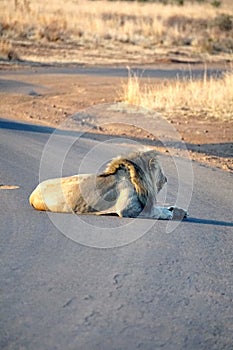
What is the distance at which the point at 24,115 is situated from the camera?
15.4 meters

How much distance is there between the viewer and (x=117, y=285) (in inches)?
218

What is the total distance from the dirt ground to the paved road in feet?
13.9

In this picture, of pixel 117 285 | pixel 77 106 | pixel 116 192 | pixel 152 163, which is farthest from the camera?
pixel 77 106

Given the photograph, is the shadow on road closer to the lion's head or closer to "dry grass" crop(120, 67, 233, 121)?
the lion's head

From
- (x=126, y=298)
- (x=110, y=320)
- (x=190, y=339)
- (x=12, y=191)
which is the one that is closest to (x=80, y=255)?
(x=126, y=298)

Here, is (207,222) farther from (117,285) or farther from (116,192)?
(117,285)

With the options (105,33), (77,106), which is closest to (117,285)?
(77,106)

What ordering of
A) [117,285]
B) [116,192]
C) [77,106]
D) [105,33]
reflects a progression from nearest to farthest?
[117,285] → [116,192] → [77,106] → [105,33]

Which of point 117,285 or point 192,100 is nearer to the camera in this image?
point 117,285

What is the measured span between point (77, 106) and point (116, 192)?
10258 mm

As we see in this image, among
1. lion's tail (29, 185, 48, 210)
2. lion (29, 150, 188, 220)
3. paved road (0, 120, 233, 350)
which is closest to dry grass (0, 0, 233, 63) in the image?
lion's tail (29, 185, 48, 210)

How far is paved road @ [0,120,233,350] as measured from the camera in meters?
4.60

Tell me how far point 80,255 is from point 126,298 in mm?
1080

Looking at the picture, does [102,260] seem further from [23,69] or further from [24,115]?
[23,69]
